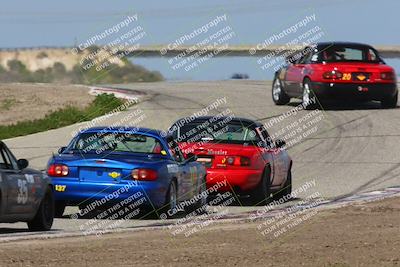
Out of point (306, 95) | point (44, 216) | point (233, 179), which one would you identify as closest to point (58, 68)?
point (306, 95)

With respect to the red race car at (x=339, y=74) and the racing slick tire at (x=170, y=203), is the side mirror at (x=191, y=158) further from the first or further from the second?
the red race car at (x=339, y=74)

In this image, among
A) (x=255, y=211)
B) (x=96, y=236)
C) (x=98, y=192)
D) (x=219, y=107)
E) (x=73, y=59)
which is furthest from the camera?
(x=73, y=59)

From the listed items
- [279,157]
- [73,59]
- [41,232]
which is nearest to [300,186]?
[279,157]

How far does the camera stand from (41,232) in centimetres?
1347

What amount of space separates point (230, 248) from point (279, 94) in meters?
21.3

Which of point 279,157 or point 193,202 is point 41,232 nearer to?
point 193,202

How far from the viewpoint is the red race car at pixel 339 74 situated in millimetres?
30453

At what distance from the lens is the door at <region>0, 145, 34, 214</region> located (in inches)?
516

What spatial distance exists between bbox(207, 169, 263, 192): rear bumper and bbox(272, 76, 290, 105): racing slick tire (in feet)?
49.1

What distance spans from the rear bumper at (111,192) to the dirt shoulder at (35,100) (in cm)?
1753

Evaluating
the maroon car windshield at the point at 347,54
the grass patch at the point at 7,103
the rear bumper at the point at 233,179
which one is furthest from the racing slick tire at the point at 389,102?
the rear bumper at the point at 233,179

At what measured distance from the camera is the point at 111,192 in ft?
50.2

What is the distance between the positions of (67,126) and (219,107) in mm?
4661

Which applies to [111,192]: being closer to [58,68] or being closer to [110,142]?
[110,142]
